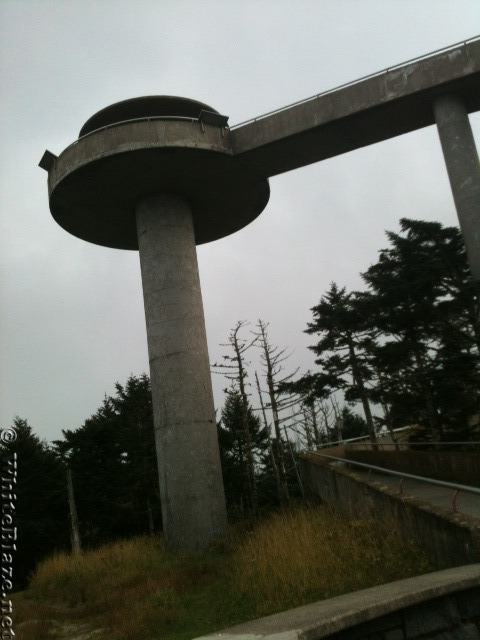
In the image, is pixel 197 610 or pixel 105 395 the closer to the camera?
pixel 197 610

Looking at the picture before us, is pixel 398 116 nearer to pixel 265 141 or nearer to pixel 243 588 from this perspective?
pixel 265 141

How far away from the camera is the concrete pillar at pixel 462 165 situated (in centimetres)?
1321

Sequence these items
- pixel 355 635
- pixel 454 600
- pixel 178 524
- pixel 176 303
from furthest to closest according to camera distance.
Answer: pixel 176 303 < pixel 178 524 < pixel 454 600 < pixel 355 635

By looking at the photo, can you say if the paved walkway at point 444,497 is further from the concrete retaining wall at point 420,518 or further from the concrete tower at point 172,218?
the concrete tower at point 172,218

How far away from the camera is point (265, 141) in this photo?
14.8 m

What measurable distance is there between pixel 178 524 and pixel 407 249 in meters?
11.1

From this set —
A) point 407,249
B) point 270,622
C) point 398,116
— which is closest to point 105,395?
point 407,249

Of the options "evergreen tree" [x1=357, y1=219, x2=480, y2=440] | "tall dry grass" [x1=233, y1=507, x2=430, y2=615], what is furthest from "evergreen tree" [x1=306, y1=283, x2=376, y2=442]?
"tall dry grass" [x1=233, y1=507, x2=430, y2=615]

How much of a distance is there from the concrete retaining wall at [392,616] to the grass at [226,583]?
1579 millimetres

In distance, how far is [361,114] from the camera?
1421 cm

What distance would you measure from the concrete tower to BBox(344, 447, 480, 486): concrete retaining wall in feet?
15.5

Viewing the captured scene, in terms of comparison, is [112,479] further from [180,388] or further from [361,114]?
[361,114]

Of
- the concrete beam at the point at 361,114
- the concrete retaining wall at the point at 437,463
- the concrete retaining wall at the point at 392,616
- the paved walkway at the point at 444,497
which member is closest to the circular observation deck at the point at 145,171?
the concrete beam at the point at 361,114

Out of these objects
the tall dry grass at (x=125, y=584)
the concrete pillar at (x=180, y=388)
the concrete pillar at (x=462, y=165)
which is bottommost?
the tall dry grass at (x=125, y=584)
